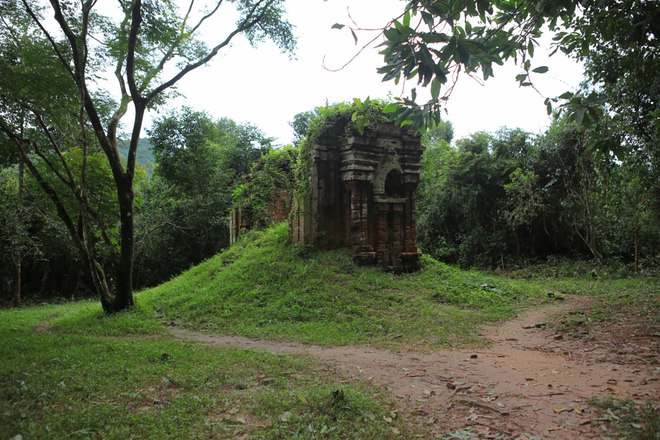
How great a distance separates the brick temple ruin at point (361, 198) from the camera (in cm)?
1108

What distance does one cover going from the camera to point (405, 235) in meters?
12.0

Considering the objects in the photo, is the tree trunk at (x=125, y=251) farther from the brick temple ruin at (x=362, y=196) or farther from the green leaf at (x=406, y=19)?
the green leaf at (x=406, y=19)

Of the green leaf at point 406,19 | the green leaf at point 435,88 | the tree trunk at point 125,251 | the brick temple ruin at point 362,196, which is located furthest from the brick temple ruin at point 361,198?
the green leaf at point 406,19

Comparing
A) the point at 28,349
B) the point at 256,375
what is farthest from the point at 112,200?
the point at 256,375

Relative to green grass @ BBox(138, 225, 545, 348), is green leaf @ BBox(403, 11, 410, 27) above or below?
above

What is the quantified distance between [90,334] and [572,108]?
8.01 m

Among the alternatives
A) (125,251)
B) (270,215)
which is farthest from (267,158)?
(125,251)

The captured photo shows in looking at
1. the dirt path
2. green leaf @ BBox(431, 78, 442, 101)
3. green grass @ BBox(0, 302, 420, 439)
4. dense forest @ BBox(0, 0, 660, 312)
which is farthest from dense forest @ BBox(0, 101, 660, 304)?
green leaf @ BBox(431, 78, 442, 101)

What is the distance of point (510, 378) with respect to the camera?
4.49 m

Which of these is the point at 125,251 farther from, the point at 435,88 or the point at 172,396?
the point at 435,88

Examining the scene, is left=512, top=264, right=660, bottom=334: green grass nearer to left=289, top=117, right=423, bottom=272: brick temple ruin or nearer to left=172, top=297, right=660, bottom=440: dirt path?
left=172, top=297, right=660, bottom=440: dirt path

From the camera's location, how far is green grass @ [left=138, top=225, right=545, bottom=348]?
6.99m

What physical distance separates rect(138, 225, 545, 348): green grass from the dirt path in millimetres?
682

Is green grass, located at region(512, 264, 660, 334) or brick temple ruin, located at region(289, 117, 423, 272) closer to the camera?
green grass, located at region(512, 264, 660, 334)
